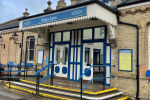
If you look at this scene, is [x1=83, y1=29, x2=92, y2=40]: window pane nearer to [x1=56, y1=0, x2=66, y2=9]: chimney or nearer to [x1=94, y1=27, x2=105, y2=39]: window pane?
[x1=94, y1=27, x2=105, y2=39]: window pane

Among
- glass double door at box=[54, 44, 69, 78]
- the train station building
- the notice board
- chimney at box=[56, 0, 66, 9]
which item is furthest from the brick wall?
chimney at box=[56, 0, 66, 9]

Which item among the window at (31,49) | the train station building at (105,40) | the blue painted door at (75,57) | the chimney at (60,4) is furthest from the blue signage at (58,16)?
the chimney at (60,4)

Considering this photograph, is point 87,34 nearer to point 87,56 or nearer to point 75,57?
point 87,56

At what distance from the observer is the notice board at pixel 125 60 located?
22.6 feet

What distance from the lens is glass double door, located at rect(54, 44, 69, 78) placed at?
9.38m

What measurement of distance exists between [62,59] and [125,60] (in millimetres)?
4142

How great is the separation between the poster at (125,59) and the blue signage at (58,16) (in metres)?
2.73

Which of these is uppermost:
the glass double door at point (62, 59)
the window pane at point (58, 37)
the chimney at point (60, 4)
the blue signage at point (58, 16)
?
the chimney at point (60, 4)

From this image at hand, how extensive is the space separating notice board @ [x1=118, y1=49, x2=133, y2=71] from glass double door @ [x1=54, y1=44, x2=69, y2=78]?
3.54 metres

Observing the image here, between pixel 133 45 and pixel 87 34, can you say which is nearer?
pixel 133 45

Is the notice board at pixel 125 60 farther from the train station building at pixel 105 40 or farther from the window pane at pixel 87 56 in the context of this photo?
the window pane at pixel 87 56

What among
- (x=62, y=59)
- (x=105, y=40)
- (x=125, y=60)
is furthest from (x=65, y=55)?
(x=125, y=60)


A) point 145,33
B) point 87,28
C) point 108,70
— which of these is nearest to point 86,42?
point 87,28

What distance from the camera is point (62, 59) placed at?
9602 millimetres
